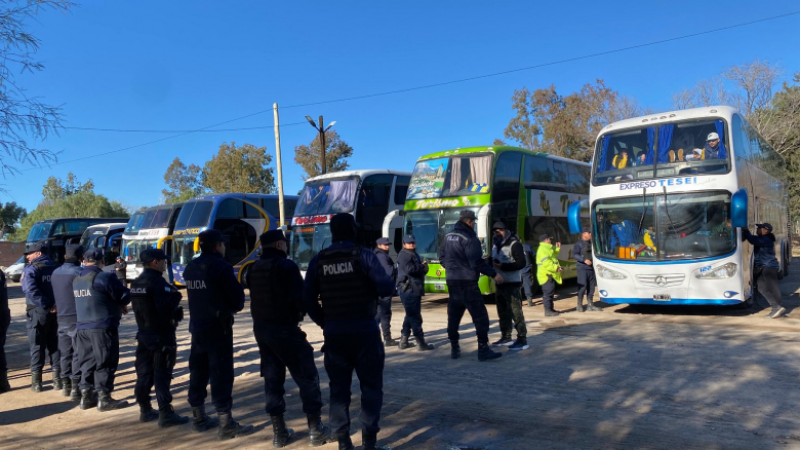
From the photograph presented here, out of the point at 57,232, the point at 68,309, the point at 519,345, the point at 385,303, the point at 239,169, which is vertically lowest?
the point at 519,345

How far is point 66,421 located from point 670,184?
1046 cm

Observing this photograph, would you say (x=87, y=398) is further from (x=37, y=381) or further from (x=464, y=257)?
(x=464, y=257)

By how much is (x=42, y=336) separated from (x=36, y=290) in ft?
2.29

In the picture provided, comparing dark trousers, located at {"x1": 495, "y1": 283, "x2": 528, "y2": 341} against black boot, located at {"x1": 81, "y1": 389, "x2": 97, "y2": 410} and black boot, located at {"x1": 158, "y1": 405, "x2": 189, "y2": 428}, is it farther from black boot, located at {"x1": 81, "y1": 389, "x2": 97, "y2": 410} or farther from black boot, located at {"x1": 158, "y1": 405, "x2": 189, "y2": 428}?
black boot, located at {"x1": 81, "y1": 389, "x2": 97, "y2": 410}

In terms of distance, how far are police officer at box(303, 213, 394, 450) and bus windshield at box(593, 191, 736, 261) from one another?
818cm

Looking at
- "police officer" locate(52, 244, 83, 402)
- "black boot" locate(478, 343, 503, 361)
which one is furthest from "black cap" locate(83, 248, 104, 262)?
"black boot" locate(478, 343, 503, 361)

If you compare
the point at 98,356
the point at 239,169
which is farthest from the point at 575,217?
the point at 239,169

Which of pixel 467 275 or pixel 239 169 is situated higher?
pixel 239 169

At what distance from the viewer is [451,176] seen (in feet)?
48.1

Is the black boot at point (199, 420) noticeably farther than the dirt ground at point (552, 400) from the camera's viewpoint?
Yes

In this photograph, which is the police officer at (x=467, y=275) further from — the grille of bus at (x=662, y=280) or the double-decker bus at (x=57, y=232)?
the double-decker bus at (x=57, y=232)

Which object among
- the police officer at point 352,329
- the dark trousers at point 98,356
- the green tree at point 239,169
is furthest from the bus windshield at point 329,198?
the green tree at point 239,169

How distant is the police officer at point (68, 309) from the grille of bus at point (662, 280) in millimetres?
9603

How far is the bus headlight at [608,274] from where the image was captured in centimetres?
1125
